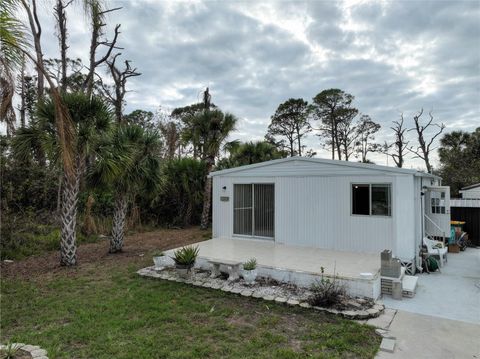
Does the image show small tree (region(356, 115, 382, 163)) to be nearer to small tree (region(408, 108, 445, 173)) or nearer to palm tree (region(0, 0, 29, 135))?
small tree (region(408, 108, 445, 173))

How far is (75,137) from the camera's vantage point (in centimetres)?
656

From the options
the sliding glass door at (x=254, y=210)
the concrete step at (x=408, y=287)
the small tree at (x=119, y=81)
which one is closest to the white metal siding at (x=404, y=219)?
the concrete step at (x=408, y=287)

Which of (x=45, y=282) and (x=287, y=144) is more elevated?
(x=287, y=144)

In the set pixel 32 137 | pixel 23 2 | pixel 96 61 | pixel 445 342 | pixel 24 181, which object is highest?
pixel 96 61

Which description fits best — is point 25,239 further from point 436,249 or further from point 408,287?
point 436,249

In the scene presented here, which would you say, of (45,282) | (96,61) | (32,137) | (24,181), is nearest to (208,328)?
(45,282)

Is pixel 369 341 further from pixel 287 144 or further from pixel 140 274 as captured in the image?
pixel 287 144

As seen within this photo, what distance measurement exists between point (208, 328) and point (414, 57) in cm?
1150

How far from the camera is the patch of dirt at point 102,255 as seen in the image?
710 centimetres

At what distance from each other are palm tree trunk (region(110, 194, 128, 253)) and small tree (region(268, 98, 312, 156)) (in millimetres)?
19603

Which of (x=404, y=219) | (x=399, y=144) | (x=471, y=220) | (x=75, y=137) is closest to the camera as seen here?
(x=75, y=137)

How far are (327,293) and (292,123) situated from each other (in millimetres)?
22685

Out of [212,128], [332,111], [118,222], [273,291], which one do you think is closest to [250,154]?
[212,128]

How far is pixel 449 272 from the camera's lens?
7.34 metres
